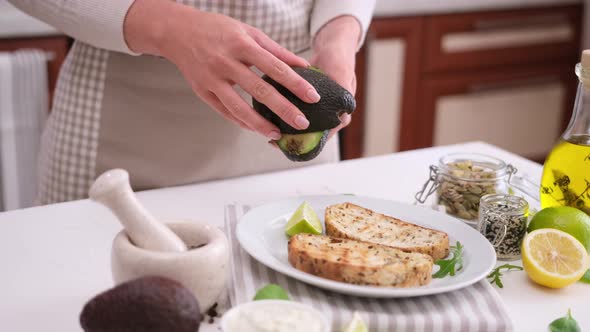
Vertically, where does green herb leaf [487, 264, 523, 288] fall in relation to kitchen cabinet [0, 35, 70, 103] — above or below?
above

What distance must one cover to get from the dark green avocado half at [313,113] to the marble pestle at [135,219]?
27cm

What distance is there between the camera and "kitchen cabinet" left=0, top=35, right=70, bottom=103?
2127 millimetres

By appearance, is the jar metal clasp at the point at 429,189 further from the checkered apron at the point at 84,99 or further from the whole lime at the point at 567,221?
the checkered apron at the point at 84,99

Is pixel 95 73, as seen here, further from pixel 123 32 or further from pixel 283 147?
pixel 283 147

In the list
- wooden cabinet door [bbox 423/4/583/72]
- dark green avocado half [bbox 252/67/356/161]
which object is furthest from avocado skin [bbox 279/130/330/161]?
wooden cabinet door [bbox 423/4/583/72]

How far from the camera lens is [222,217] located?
112cm

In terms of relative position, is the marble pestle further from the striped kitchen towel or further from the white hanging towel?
the white hanging towel

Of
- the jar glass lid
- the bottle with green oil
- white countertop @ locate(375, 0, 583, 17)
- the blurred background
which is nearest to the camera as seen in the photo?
the bottle with green oil

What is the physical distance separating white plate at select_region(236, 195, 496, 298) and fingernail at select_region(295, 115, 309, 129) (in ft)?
0.44

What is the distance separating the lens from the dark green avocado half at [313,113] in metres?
0.96

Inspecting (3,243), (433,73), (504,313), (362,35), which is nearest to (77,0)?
(3,243)

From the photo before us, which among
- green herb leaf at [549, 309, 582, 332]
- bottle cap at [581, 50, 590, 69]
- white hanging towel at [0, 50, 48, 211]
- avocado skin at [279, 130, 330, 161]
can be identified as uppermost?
bottle cap at [581, 50, 590, 69]

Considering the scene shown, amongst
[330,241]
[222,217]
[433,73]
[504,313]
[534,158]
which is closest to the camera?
[504,313]

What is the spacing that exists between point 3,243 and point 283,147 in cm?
41
